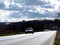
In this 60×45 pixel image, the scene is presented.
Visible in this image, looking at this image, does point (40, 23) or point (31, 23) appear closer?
point (31, 23)

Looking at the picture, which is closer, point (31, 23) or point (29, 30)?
point (29, 30)

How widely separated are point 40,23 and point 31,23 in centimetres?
2346

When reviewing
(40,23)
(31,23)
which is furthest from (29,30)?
(40,23)

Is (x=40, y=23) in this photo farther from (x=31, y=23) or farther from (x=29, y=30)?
(x=29, y=30)

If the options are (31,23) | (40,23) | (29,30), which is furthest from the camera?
(40,23)

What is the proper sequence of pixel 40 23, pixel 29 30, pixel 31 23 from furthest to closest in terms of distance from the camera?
pixel 40 23, pixel 31 23, pixel 29 30

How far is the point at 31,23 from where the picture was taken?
570 ft

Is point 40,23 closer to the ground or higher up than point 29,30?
closer to the ground

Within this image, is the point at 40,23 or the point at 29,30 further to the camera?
the point at 40,23

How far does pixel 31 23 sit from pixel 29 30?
104 metres

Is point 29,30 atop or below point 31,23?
atop

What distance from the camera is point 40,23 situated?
196 m

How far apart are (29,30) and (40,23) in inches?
4971
